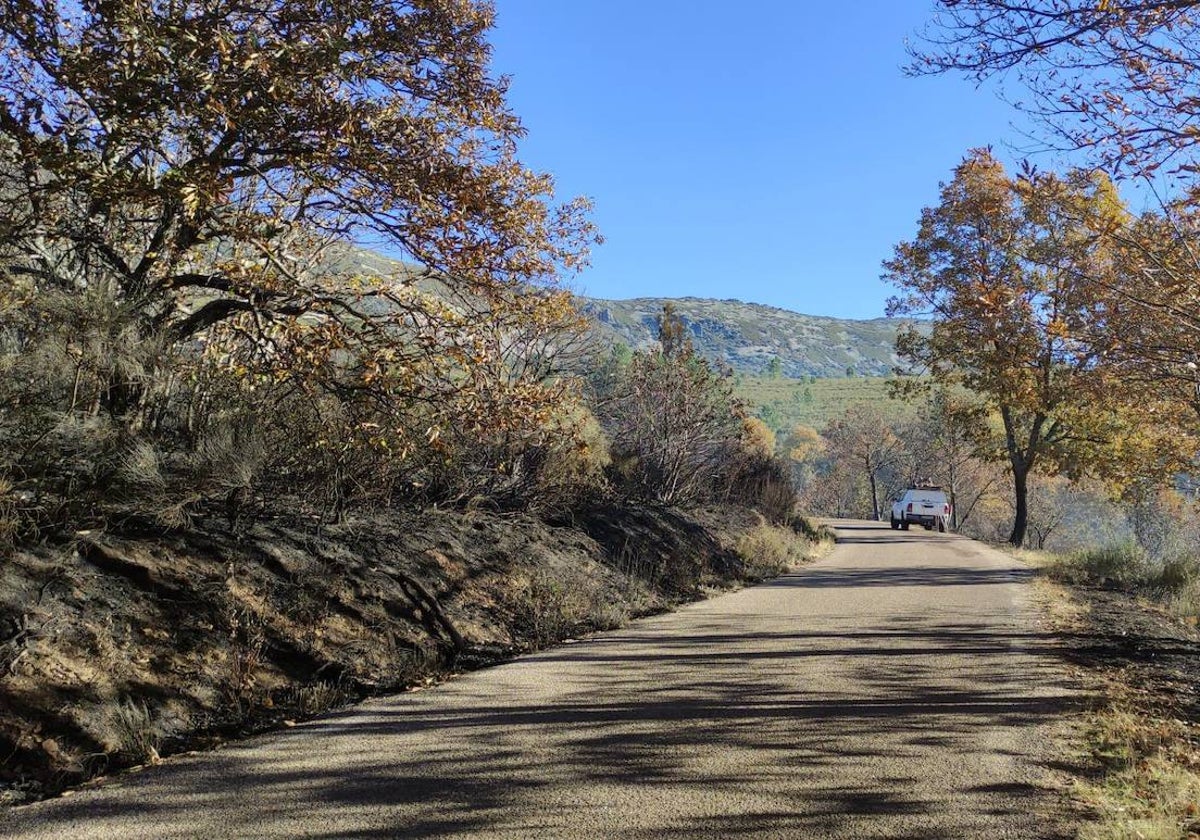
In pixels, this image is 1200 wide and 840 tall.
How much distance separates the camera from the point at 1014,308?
883 centimetres

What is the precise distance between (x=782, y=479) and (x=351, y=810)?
22279mm

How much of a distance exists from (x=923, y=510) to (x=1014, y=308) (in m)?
29.8

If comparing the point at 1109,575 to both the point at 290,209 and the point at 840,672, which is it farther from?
the point at 290,209

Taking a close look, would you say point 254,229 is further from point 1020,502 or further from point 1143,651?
point 1020,502

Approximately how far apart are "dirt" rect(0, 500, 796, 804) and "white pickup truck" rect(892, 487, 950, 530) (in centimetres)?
3001

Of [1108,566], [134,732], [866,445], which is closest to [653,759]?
[134,732]

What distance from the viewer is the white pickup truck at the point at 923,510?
36344 millimetres

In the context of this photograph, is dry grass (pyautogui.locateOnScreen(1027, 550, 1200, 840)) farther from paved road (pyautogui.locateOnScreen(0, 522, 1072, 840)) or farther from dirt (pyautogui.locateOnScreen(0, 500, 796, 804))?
dirt (pyautogui.locateOnScreen(0, 500, 796, 804))

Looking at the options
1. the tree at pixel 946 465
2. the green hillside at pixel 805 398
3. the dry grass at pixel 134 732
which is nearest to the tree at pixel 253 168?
the dry grass at pixel 134 732

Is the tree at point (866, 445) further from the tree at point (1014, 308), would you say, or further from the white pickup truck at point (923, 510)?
the tree at point (1014, 308)

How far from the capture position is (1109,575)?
16.0m

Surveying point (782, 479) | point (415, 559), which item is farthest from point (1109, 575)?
point (415, 559)

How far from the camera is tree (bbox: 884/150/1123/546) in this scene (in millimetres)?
8562

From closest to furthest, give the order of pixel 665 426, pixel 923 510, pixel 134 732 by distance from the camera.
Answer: pixel 134 732
pixel 665 426
pixel 923 510
